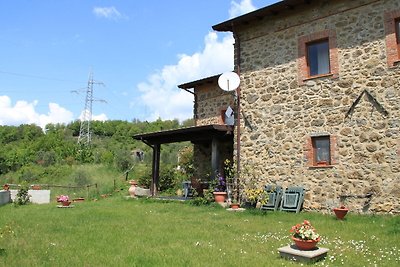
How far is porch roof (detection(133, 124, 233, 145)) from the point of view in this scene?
1328 centimetres

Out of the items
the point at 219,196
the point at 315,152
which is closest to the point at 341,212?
the point at 315,152

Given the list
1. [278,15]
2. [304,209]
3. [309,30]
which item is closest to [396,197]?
[304,209]

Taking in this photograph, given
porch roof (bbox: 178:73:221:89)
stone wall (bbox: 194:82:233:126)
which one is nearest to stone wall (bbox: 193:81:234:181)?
stone wall (bbox: 194:82:233:126)

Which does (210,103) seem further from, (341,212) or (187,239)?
(187,239)

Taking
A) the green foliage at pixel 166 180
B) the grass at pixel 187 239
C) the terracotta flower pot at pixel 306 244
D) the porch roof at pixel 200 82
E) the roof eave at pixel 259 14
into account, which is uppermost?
the roof eave at pixel 259 14

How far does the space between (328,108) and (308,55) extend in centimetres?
199

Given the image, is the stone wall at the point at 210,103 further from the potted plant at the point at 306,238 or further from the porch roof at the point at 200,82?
the potted plant at the point at 306,238

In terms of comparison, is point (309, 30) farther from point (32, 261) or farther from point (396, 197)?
point (32, 261)

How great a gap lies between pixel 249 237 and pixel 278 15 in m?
8.14

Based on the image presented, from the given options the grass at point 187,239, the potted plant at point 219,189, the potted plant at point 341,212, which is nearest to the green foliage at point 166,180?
the potted plant at point 219,189

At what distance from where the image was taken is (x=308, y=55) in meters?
11.7

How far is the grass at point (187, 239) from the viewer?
5.40 metres

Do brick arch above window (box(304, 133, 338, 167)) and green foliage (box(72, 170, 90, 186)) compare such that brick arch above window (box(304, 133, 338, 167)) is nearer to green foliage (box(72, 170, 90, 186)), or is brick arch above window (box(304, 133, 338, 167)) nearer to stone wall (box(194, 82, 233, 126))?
stone wall (box(194, 82, 233, 126))

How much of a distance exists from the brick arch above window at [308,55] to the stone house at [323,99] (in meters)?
0.03
